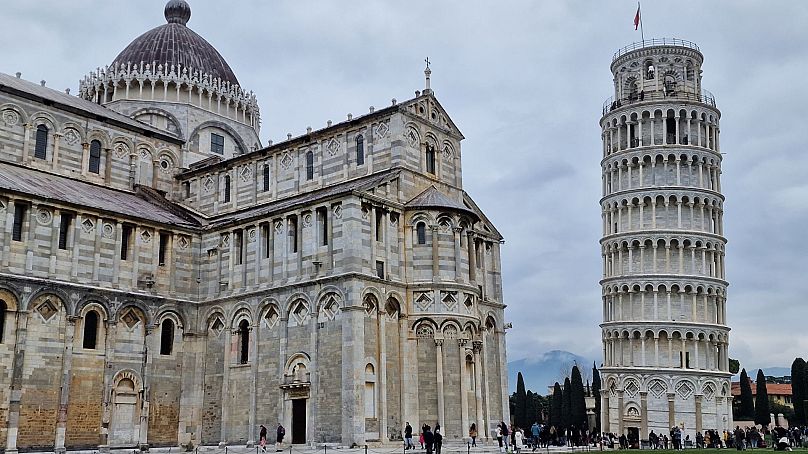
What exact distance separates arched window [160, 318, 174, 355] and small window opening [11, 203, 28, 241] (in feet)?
27.7

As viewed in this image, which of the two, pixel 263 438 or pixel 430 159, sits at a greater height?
pixel 430 159

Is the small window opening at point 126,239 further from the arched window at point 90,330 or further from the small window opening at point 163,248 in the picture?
the arched window at point 90,330

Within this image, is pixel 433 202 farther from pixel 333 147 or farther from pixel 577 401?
pixel 577 401

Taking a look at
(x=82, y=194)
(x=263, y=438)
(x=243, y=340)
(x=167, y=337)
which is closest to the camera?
(x=263, y=438)

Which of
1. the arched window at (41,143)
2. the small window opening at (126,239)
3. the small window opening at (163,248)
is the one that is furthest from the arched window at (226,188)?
the arched window at (41,143)

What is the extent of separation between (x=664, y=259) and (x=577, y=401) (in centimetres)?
1681

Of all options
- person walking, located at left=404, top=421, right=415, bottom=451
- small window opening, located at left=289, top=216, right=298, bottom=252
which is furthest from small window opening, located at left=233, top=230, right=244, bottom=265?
person walking, located at left=404, top=421, right=415, bottom=451

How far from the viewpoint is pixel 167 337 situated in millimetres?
42844

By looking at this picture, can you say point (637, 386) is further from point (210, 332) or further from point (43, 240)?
point (43, 240)

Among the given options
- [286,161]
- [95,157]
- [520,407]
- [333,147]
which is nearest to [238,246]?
[286,161]

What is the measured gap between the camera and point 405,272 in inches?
1592

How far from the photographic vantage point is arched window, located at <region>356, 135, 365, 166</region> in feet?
142

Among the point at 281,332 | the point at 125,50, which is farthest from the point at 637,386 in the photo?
the point at 125,50

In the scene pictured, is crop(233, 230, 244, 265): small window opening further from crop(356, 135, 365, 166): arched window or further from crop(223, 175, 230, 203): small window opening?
crop(356, 135, 365, 166): arched window
